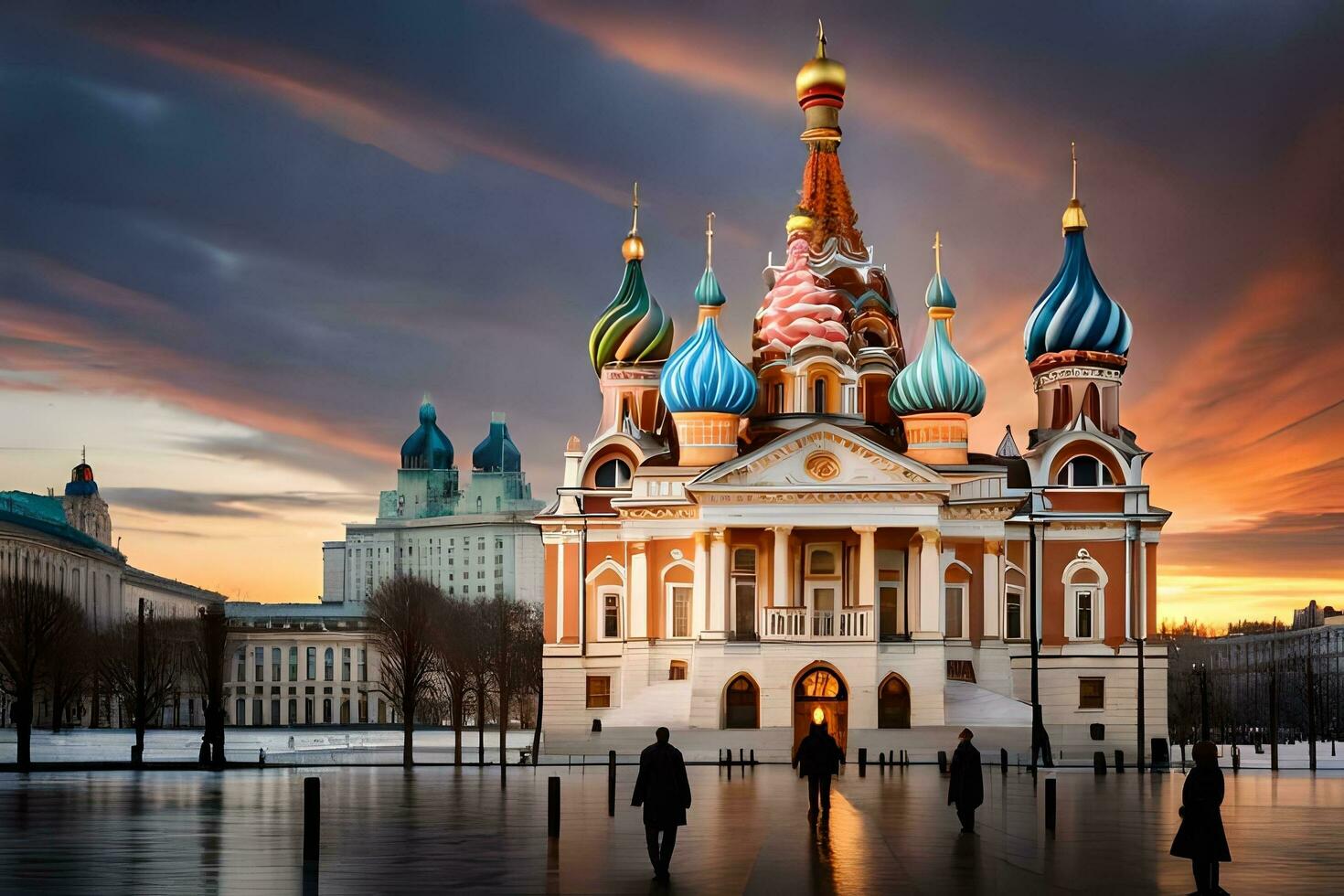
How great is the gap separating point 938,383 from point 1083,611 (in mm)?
11336

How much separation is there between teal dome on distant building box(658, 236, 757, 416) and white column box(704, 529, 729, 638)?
660cm

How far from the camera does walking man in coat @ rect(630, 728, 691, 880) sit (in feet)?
80.6

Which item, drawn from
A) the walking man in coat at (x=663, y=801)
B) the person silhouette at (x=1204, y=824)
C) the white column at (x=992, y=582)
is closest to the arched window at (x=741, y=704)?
the white column at (x=992, y=582)

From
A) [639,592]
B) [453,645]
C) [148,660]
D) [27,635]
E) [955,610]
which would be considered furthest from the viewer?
[453,645]

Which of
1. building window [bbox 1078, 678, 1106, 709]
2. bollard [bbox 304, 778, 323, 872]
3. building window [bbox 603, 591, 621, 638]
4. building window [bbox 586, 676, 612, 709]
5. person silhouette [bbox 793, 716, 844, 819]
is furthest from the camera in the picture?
building window [bbox 603, 591, 621, 638]

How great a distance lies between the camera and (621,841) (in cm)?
2962

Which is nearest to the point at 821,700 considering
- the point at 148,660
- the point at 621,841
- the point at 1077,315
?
the point at 1077,315

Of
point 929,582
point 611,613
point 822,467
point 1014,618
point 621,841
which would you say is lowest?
point 621,841

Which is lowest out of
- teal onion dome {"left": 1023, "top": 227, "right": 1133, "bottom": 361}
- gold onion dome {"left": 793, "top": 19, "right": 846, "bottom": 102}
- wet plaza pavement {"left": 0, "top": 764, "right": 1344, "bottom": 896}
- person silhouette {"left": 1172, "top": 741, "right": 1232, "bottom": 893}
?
wet plaza pavement {"left": 0, "top": 764, "right": 1344, "bottom": 896}

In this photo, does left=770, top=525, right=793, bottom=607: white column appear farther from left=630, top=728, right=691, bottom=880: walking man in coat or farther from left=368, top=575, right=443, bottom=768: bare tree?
left=630, top=728, right=691, bottom=880: walking man in coat

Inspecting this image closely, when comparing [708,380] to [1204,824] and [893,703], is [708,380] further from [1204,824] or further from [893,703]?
[1204,824]

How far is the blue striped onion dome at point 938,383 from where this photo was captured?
7781cm

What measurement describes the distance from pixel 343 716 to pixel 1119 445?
376 feet

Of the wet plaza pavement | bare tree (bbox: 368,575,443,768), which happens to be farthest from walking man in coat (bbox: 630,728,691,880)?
bare tree (bbox: 368,575,443,768)
